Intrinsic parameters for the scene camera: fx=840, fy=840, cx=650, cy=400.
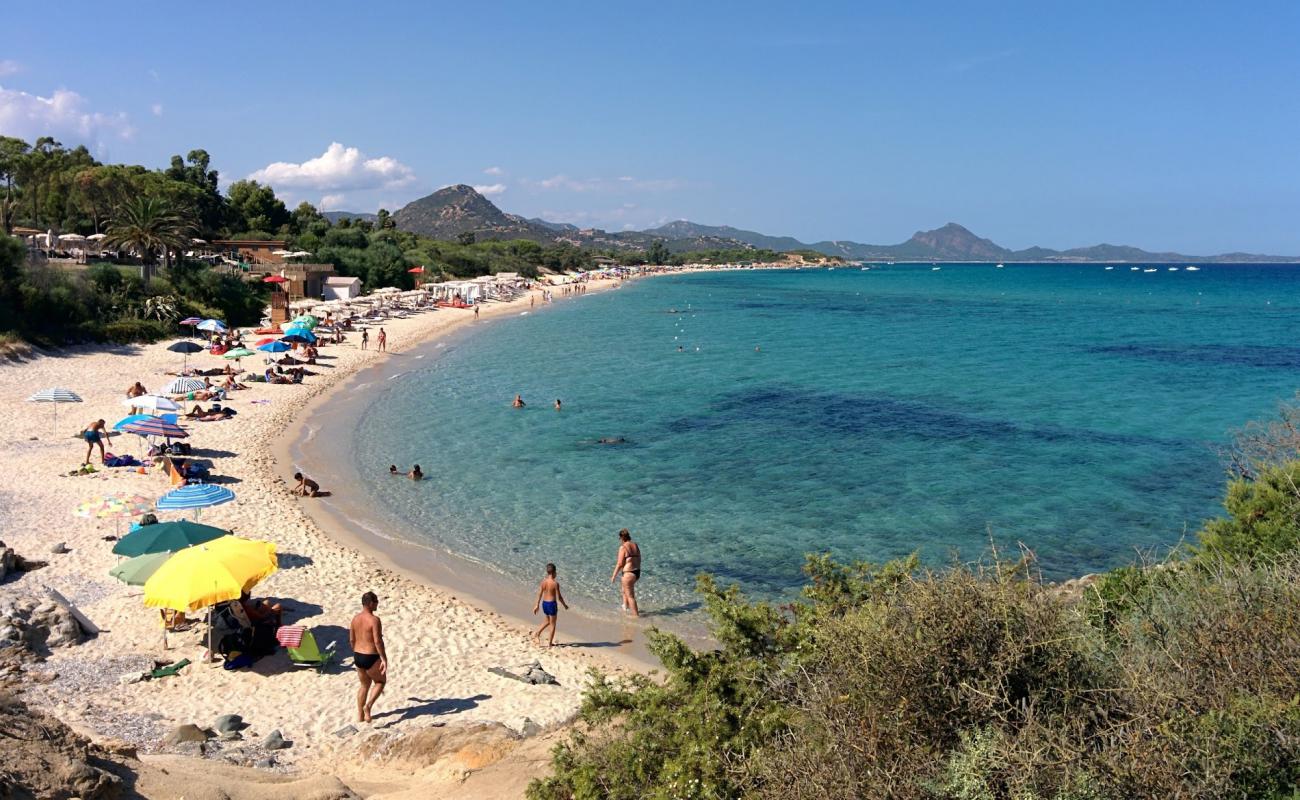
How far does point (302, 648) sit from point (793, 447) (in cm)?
1651

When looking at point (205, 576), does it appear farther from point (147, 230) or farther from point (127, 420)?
point (147, 230)

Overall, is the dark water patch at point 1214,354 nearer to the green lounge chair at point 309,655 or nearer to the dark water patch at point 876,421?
the dark water patch at point 876,421

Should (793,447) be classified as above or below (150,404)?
below

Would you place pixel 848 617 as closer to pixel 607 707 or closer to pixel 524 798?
pixel 607 707

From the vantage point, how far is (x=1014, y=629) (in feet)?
14.7

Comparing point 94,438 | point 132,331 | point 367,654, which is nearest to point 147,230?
point 132,331

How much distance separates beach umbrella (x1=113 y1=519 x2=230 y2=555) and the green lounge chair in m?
2.37

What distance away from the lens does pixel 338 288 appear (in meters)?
55.5

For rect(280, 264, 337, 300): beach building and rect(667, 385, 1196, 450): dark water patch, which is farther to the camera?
rect(280, 264, 337, 300): beach building

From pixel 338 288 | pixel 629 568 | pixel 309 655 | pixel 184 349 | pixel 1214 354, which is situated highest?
pixel 338 288

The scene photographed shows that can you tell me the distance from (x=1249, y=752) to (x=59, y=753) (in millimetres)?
7323

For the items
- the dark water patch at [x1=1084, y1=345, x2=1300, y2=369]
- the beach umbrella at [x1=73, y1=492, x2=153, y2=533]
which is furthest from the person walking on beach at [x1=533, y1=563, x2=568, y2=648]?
the dark water patch at [x1=1084, y1=345, x2=1300, y2=369]

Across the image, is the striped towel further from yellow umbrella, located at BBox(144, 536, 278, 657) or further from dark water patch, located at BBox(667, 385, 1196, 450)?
dark water patch, located at BBox(667, 385, 1196, 450)

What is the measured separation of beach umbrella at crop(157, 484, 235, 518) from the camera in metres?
13.9
